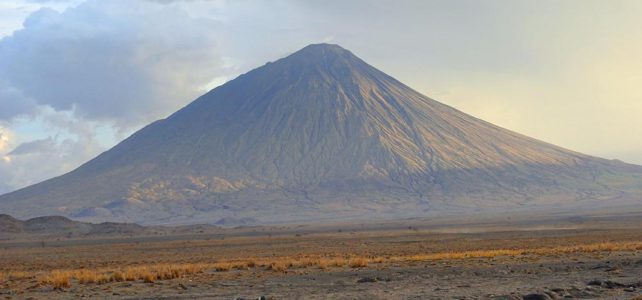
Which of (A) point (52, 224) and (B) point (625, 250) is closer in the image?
(B) point (625, 250)

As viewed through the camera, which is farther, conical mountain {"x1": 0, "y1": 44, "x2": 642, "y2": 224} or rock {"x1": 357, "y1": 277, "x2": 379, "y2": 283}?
conical mountain {"x1": 0, "y1": 44, "x2": 642, "y2": 224}

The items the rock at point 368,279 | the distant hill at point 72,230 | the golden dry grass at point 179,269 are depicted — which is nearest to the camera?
the rock at point 368,279

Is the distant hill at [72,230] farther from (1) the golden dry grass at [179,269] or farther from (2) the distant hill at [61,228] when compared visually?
(1) the golden dry grass at [179,269]

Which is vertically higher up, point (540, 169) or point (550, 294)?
point (540, 169)

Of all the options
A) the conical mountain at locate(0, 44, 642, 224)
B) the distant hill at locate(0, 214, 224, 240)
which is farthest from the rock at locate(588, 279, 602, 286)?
the conical mountain at locate(0, 44, 642, 224)

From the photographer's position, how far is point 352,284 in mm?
23938

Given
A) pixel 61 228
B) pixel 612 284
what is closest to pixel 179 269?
pixel 612 284

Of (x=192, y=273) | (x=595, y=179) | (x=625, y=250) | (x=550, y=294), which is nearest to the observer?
(x=550, y=294)

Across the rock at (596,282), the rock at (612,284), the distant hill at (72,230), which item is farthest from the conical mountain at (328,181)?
the rock at (612,284)

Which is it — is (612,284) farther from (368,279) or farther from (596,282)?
(368,279)

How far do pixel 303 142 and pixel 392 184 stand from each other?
1157 inches

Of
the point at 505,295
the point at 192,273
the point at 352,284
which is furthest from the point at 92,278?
the point at 505,295

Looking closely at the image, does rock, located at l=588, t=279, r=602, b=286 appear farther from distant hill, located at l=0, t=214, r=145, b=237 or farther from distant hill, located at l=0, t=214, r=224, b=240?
distant hill, located at l=0, t=214, r=145, b=237

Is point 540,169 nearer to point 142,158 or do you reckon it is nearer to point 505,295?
point 142,158
